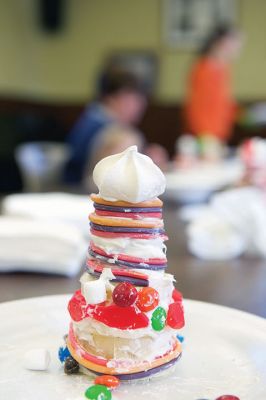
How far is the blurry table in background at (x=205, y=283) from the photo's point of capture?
105 cm

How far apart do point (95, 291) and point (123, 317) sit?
0.05m

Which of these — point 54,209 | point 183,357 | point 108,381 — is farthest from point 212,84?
point 108,381

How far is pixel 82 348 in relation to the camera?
770 mm

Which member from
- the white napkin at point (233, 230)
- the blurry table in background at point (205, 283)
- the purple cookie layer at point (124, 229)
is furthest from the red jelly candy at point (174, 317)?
the white napkin at point (233, 230)

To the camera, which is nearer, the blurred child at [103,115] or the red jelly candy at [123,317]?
the red jelly candy at [123,317]

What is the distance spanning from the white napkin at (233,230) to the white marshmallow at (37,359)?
662mm

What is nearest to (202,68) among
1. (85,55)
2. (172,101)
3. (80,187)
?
(172,101)

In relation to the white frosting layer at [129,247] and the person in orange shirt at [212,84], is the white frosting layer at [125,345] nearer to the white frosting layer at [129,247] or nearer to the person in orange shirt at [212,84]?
the white frosting layer at [129,247]

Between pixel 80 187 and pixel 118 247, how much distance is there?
1623 millimetres

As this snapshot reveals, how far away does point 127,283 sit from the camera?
2.40 feet

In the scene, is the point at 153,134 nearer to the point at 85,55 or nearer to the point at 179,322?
the point at 85,55

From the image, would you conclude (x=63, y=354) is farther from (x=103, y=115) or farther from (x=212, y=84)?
(x=212, y=84)

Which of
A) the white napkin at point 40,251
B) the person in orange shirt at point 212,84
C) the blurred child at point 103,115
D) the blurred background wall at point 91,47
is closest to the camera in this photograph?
the white napkin at point 40,251

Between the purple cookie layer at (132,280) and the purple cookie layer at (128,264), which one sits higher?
the purple cookie layer at (128,264)
